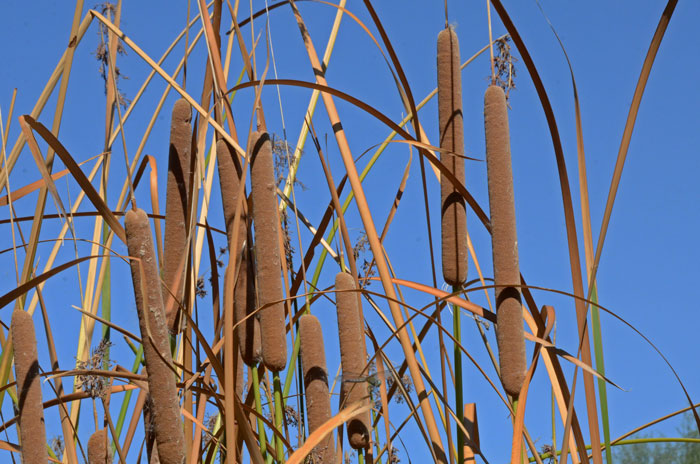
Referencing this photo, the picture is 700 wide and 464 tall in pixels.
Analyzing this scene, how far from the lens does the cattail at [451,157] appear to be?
1.39m

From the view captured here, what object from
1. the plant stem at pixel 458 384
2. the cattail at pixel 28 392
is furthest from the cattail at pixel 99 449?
the plant stem at pixel 458 384

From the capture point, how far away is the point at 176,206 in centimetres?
143

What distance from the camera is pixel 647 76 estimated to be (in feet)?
3.49

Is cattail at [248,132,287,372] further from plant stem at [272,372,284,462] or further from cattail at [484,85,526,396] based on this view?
cattail at [484,85,526,396]

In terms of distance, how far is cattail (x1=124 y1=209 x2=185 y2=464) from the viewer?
0.99 m

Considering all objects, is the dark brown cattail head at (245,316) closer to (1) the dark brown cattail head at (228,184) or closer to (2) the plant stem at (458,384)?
(1) the dark brown cattail head at (228,184)

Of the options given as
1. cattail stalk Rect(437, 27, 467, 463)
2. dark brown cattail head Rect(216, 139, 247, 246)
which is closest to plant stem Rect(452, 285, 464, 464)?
cattail stalk Rect(437, 27, 467, 463)

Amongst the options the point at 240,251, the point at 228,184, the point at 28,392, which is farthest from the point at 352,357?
the point at 28,392

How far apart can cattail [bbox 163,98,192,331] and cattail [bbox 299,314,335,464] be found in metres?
0.26

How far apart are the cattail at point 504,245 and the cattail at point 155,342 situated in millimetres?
493

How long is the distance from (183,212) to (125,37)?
1.26 feet

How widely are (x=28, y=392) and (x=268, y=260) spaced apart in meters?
0.43

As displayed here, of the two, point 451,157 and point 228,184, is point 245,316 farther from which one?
point 451,157

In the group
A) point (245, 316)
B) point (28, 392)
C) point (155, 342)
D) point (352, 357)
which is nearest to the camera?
point (155, 342)
